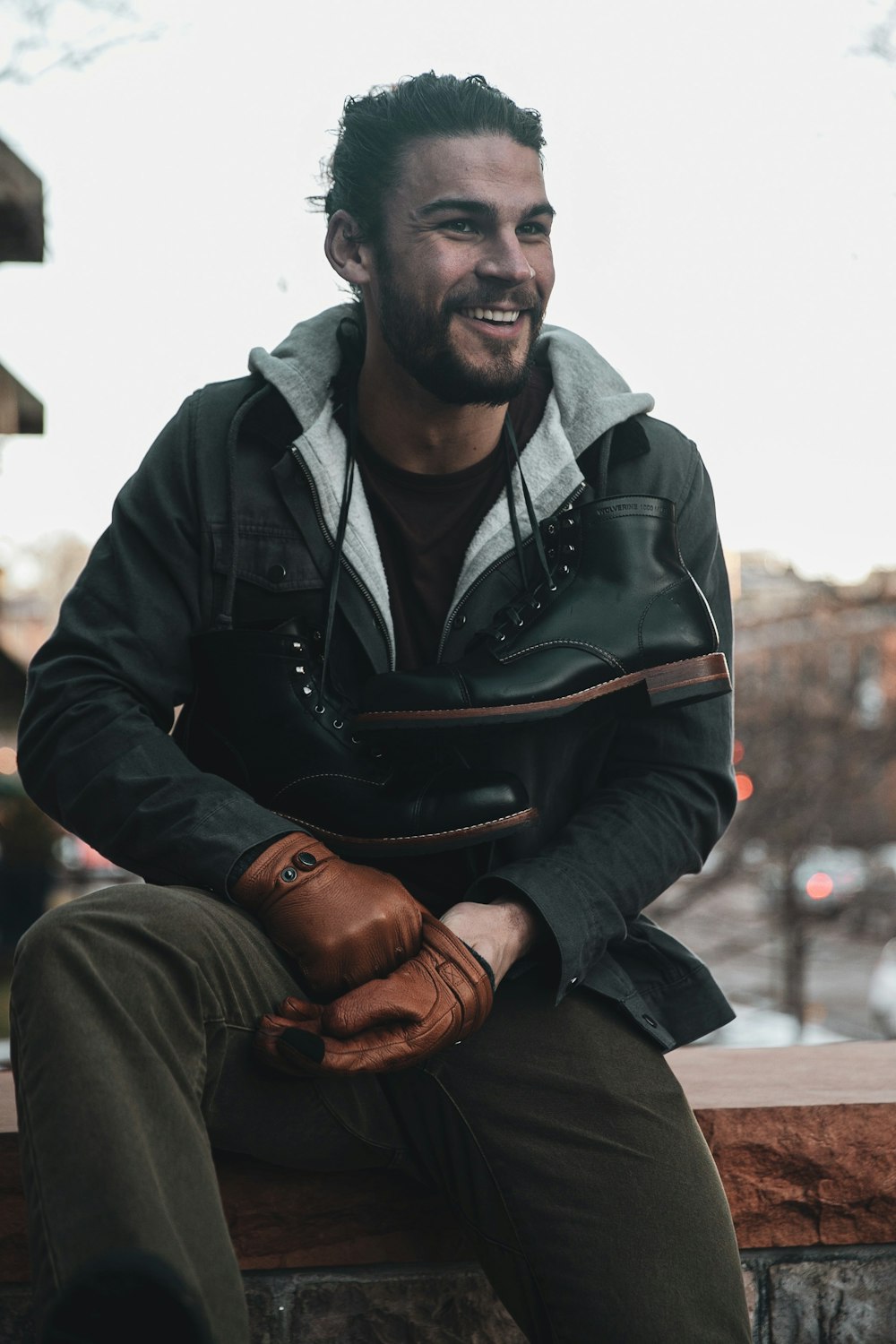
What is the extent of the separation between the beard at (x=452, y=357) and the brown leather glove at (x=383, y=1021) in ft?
3.28

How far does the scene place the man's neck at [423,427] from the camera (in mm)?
2496

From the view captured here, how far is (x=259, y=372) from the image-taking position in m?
2.51

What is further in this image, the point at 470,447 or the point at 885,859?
the point at 885,859

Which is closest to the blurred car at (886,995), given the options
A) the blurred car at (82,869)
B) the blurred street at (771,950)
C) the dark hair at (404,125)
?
the blurred street at (771,950)

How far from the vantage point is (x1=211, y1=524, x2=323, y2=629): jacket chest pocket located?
234cm

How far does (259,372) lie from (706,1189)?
1.54m

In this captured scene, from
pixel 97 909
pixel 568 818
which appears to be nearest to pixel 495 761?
pixel 568 818

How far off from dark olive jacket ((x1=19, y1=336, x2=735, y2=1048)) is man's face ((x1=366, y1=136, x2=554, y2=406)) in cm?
24

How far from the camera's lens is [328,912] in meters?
1.91

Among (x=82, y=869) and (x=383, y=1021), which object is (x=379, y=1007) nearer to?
(x=383, y=1021)

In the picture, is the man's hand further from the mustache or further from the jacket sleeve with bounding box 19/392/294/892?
the mustache

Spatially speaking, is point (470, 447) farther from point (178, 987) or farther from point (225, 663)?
point (178, 987)

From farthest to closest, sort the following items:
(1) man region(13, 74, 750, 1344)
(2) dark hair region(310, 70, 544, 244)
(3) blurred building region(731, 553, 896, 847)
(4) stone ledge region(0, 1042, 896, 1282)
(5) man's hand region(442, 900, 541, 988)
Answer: (3) blurred building region(731, 553, 896, 847)
(2) dark hair region(310, 70, 544, 244)
(4) stone ledge region(0, 1042, 896, 1282)
(5) man's hand region(442, 900, 541, 988)
(1) man region(13, 74, 750, 1344)

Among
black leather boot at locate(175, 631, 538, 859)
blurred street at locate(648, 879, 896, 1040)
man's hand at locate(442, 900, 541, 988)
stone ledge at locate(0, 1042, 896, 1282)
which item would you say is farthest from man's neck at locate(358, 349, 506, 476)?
blurred street at locate(648, 879, 896, 1040)
